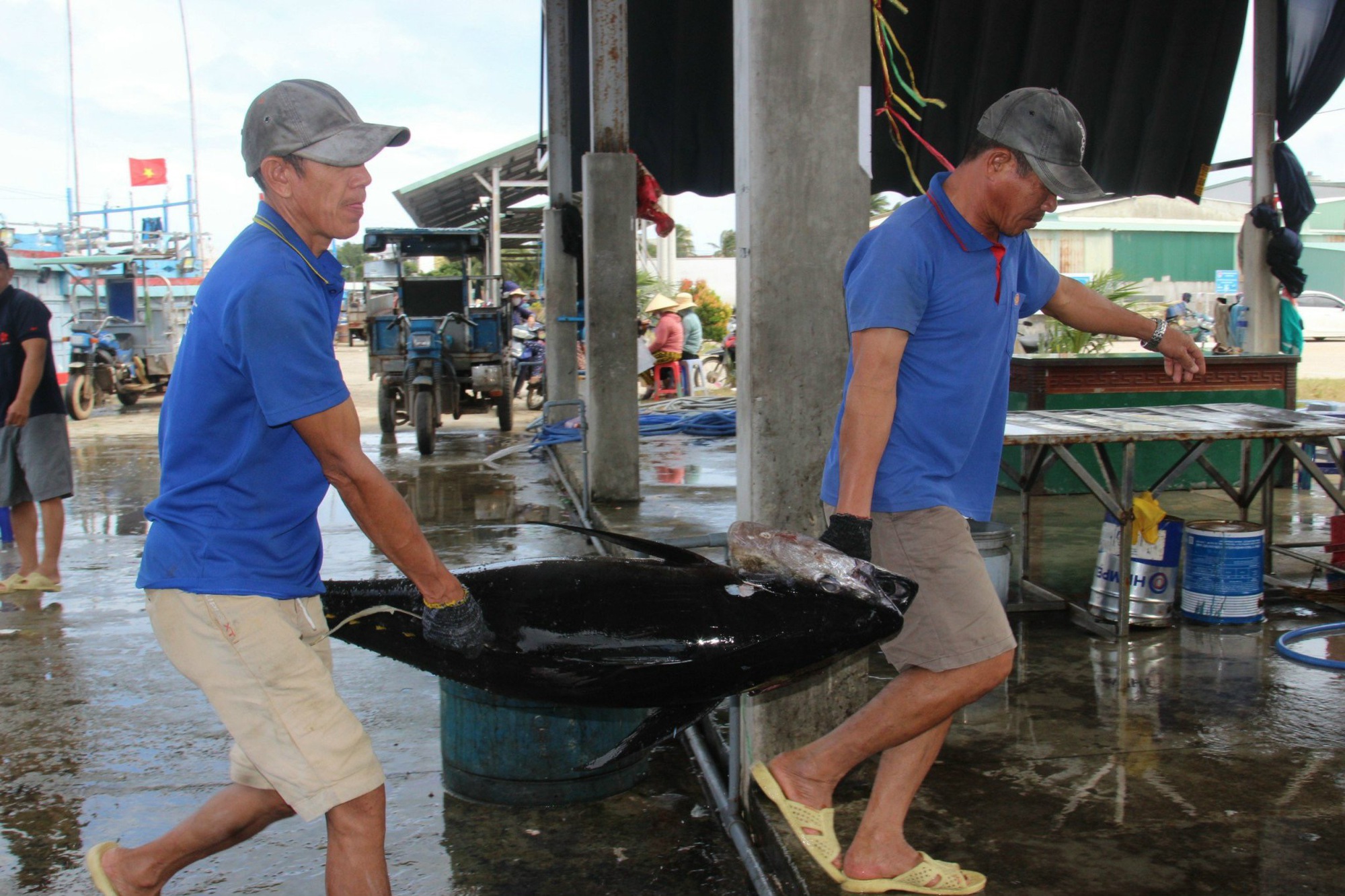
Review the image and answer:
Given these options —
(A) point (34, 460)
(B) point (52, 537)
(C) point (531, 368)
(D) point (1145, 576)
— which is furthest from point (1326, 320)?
(A) point (34, 460)

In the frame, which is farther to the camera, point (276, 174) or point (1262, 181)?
point (1262, 181)

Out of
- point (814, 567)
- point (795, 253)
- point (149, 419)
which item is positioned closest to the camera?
point (814, 567)

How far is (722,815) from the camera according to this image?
10.7 ft

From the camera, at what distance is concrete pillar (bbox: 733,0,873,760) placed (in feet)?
10.4

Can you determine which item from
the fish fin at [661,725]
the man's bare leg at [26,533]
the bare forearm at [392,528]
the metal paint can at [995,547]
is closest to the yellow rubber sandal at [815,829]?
the fish fin at [661,725]

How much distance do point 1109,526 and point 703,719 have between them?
93.5 inches

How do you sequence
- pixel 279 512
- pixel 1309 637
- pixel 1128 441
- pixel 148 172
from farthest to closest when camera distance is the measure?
pixel 148 172
pixel 1309 637
pixel 1128 441
pixel 279 512

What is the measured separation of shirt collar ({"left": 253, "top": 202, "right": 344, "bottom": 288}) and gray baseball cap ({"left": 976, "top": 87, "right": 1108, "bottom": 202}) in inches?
58.5

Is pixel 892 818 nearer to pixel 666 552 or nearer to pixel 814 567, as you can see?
pixel 814 567

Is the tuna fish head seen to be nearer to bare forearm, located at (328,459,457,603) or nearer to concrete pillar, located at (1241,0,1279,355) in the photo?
bare forearm, located at (328,459,457,603)

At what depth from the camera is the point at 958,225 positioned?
8.46 feet

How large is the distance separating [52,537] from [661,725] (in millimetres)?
5117

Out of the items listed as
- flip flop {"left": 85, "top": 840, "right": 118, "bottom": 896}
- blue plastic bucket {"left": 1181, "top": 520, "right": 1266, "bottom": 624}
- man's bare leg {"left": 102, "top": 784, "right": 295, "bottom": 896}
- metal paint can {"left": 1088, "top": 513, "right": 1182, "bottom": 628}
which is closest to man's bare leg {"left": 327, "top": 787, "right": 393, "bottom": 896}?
man's bare leg {"left": 102, "top": 784, "right": 295, "bottom": 896}

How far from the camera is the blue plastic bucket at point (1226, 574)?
503cm
